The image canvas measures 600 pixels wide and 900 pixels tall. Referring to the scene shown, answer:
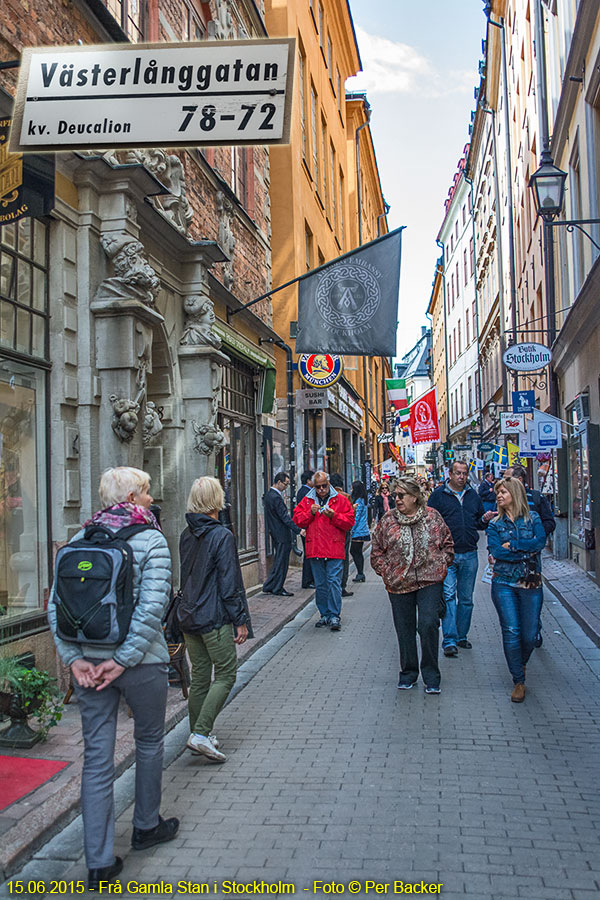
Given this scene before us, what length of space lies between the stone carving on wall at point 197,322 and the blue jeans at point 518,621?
17.1ft

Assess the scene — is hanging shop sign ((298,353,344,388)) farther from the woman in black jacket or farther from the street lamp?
the woman in black jacket

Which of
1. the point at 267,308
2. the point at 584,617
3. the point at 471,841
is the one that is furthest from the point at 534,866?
the point at 267,308

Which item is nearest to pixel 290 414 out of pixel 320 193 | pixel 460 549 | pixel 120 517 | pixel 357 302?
pixel 357 302

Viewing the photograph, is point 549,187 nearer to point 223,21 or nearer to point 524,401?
point 223,21

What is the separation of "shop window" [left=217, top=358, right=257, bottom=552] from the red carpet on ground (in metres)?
7.47

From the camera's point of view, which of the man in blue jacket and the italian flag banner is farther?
the italian flag banner

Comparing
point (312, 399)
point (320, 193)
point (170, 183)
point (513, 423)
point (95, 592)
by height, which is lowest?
point (95, 592)

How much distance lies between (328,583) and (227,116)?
6565 millimetres

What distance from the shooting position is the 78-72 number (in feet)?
15.1

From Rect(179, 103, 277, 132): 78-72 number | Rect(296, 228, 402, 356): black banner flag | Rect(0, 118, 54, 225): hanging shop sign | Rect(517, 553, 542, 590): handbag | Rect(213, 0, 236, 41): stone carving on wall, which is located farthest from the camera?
Rect(213, 0, 236, 41): stone carving on wall

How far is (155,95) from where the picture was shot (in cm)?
471

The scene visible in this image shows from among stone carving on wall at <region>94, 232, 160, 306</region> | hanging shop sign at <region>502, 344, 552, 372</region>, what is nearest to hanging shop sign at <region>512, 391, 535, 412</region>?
hanging shop sign at <region>502, 344, 552, 372</region>

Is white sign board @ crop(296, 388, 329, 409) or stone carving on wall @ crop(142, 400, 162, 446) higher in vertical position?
white sign board @ crop(296, 388, 329, 409)

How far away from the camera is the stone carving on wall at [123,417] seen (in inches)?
303
